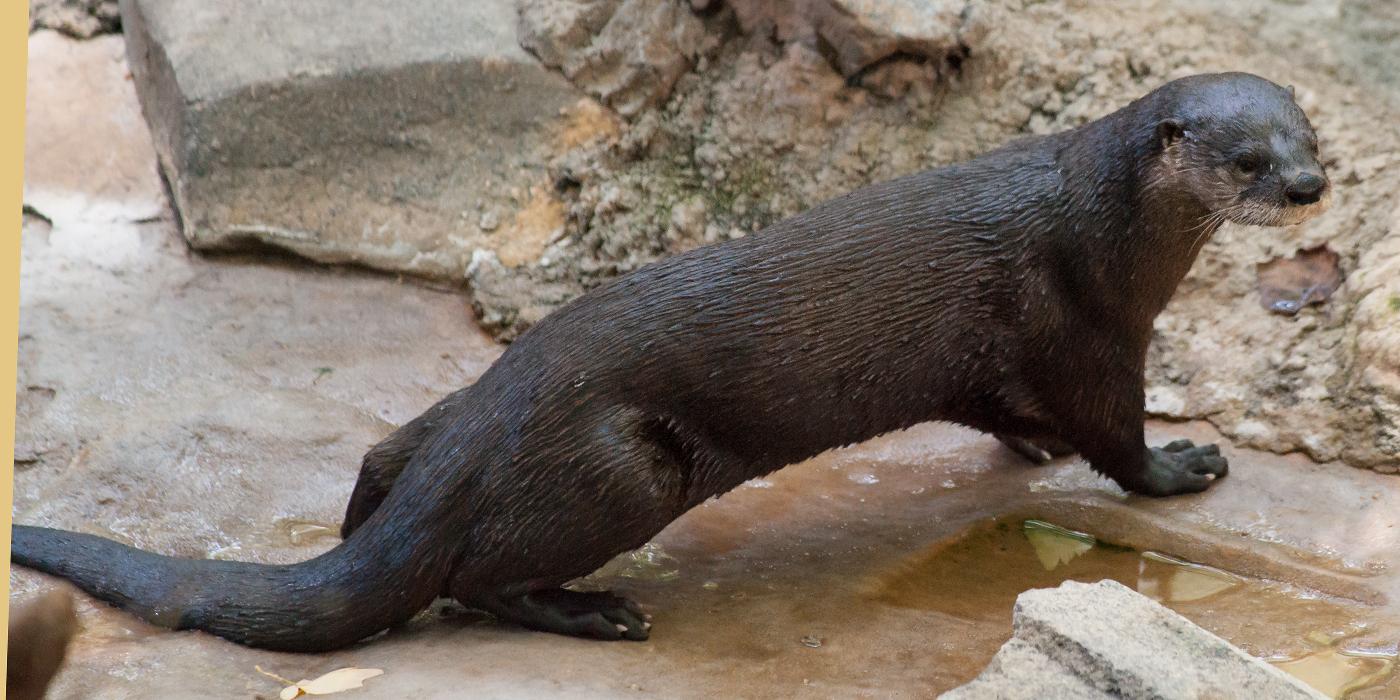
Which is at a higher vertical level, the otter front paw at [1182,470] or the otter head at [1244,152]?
the otter head at [1244,152]

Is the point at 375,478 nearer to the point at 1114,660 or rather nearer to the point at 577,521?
the point at 577,521

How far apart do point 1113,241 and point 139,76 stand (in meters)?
3.24

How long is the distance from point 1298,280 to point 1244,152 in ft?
3.51

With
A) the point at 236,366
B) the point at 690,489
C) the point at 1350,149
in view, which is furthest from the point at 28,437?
the point at 1350,149

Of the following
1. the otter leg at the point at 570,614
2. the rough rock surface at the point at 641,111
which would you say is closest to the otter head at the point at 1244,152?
the rough rock surface at the point at 641,111

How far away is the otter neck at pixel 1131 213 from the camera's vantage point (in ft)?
9.25

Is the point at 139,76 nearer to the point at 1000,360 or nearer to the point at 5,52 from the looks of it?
the point at 1000,360

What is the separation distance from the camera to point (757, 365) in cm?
270

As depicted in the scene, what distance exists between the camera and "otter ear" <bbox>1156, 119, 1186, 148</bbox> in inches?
108

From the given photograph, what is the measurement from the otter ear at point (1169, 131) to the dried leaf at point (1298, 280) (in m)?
1.05

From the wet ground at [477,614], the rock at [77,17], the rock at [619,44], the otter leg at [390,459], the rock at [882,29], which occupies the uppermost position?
the rock at [882,29]

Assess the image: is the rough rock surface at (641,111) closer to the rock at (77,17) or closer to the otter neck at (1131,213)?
the rock at (77,17)

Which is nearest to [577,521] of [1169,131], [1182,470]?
[1169,131]

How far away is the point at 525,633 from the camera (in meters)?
2.73
